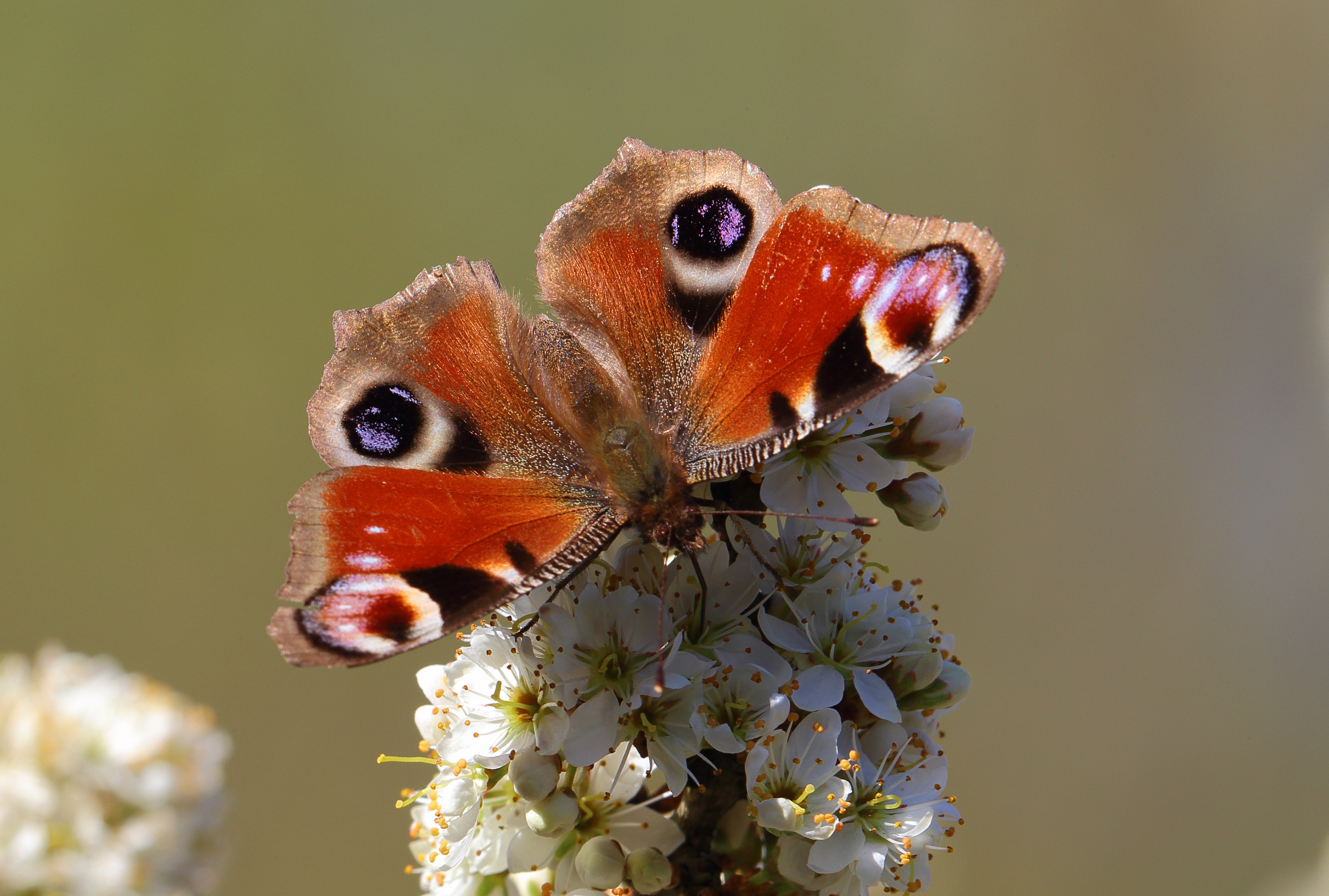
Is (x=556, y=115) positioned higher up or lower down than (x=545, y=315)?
higher up

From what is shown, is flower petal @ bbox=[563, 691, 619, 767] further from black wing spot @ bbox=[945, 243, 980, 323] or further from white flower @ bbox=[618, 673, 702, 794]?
black wing spot @ bbox=[945, 243, 980, 323]

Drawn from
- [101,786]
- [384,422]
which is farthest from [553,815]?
[101,786]

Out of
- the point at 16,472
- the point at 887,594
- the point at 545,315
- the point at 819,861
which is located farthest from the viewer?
the point at 16,472

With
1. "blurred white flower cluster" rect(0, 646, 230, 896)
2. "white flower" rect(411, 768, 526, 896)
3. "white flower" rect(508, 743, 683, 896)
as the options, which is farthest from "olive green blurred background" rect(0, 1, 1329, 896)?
"white flower" rect(508, 743, 683, 896)

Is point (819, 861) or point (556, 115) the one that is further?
point (556, 115)

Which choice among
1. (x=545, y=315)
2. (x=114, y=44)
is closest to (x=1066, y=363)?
(x=545, y=315)

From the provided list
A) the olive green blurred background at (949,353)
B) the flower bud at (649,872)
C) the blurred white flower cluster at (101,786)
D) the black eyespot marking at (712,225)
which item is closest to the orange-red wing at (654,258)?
the black eyespot marking at (712,225)

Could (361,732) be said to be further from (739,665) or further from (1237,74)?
(1237,74)

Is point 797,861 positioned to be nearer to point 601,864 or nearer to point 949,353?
point 601,864
